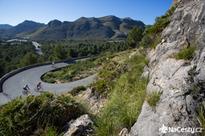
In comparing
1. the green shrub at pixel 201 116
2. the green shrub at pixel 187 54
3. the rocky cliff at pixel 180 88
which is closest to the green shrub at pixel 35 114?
the rocky cliff at pixel 180 88

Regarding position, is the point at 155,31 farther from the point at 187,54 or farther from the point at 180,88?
the point at 180,88

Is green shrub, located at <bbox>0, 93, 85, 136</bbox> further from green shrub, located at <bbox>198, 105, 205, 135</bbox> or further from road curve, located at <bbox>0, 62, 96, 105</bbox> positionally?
road curve, located at <bbox>0, 62, 96, 105</bbox>

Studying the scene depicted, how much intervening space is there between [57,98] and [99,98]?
380 centimetres

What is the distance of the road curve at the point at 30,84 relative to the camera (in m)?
32.3

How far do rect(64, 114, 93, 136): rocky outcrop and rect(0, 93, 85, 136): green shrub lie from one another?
1.32ft

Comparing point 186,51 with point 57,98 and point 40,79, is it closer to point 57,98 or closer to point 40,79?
point 57,98

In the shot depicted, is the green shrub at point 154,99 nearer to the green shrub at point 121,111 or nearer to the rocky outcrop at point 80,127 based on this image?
the green shrub at point 121,111

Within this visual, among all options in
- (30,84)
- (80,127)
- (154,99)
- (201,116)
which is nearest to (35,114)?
(80,127)

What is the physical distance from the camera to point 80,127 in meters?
6.41

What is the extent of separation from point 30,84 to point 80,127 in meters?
34.6

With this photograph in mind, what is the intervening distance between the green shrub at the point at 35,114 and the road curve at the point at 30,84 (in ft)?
65.4

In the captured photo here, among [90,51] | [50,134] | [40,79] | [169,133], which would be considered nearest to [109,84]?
[50,134]

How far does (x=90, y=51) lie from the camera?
96.4m

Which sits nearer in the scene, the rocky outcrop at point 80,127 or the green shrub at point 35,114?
the rocky outcrop at point 80,127
